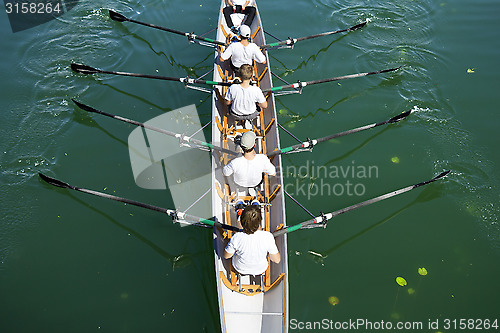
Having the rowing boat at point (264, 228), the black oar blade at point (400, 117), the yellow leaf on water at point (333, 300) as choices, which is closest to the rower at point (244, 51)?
the rowing boat at point (264, 228)

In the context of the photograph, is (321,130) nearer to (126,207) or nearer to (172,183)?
(172,183)

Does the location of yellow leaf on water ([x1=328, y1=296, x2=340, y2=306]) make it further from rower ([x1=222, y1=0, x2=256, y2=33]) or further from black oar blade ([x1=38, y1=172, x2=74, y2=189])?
rower ([x1=222, y1=0, x2=256, y2=33])

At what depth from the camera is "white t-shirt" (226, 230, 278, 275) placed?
4.58 m

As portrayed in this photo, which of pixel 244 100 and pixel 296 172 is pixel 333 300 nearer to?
pixel 296 172

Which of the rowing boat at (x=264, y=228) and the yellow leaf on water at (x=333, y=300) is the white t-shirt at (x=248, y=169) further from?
the yellow leaf on water at (x=333, y=300)

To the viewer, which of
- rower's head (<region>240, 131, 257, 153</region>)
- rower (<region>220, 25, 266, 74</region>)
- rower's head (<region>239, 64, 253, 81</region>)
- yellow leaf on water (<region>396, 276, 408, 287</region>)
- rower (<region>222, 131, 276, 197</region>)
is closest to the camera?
rower's head (<region>240, 131, 257, 153</region>)

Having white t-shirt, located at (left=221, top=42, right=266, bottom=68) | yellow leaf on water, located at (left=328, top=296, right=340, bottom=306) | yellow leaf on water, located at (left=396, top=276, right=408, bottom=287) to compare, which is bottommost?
yellow leaf on water, located at (left=328, top=296, right=340, bottom=306)

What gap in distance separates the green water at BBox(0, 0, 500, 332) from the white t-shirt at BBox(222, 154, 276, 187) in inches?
57.5

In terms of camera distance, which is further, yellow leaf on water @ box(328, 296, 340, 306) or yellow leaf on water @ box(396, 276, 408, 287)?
yellow leaf on water @ box(396, 276, 408, 287)

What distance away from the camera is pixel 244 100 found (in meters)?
6.79

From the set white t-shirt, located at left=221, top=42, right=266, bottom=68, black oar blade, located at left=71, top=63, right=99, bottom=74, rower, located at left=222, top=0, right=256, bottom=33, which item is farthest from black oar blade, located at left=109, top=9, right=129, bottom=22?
white t-shirt, located at left=221, top=42, right=266, bottom=68

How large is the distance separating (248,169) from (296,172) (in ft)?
7.27

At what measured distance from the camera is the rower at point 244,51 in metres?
7.94

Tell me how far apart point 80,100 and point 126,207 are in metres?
3.94
